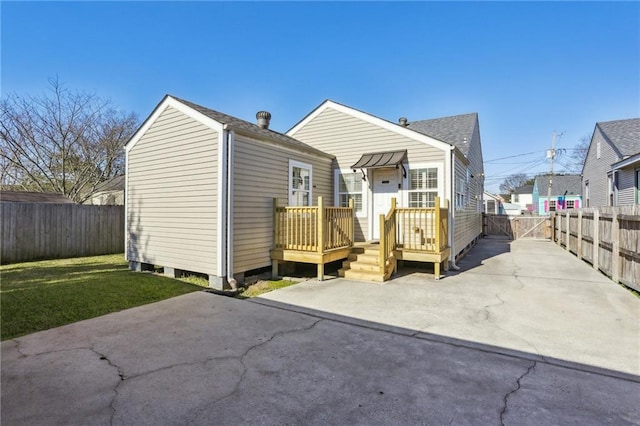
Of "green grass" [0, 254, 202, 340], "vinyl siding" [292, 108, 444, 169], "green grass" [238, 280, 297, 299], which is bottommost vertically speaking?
"green grass" [238, 280, 297, 299]

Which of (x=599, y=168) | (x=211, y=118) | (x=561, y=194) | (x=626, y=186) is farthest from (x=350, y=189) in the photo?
(x=561, y=194)

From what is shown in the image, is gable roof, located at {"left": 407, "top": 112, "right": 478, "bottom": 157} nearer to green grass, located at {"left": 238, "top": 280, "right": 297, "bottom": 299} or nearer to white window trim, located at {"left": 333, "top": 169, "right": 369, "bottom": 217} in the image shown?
white window trim, located at {"left": 333, "top": 169, "right": 369, "bottom": 217}

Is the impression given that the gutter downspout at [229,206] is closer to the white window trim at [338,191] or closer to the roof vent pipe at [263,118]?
the roof vent pipe at [263,118]

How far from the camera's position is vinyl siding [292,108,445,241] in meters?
8.82

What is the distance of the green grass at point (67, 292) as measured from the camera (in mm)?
4367

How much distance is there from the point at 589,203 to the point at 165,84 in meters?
26.8

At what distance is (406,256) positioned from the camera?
7.62 m

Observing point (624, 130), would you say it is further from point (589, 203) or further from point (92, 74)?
point (92, 74)

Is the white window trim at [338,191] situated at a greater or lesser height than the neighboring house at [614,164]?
A: lesser

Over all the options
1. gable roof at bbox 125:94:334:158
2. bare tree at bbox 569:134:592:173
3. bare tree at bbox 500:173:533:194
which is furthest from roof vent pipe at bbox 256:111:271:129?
bare tree at bbox 500:173:533:194

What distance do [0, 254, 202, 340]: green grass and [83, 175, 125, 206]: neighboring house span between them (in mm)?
10708

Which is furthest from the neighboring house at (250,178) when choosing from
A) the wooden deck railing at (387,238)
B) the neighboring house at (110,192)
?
the neighboring house at (110,192)

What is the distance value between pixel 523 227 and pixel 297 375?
20428mm

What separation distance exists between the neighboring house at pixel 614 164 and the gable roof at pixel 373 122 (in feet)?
33.5
